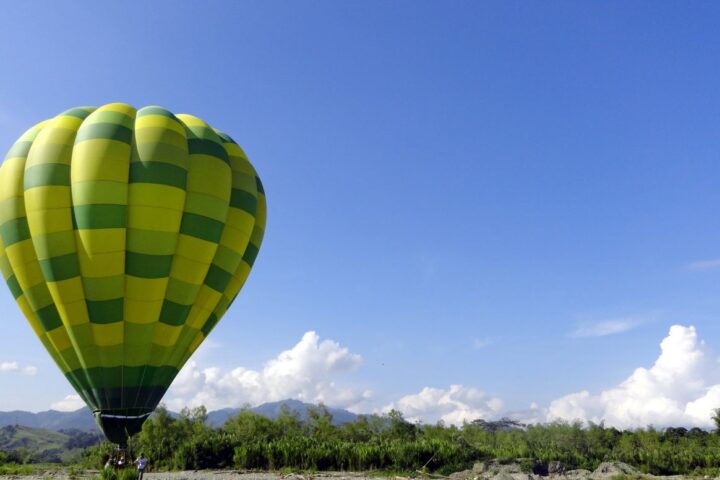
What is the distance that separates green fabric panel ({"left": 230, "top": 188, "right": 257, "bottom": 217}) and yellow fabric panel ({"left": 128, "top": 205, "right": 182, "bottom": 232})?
3.40m

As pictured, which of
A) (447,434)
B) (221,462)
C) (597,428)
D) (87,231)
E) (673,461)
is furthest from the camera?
(597,428)

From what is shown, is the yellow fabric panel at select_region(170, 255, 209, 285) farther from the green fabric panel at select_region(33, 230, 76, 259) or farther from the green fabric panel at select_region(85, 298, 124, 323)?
the green fabric panel at select_region(33, 230, 76, 259)

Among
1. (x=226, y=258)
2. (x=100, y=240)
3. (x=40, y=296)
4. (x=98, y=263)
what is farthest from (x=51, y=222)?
(x=226, y=258)

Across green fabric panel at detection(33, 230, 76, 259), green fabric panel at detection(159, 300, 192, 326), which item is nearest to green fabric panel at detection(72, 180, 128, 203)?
green fabric panel at detection(33, 230, 76, 259)

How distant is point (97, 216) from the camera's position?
18.4 meters

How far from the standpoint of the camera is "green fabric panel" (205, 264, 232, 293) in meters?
21.2

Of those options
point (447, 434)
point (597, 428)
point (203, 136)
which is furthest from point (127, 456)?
point (597, 428)

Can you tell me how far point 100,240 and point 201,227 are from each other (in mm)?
3630

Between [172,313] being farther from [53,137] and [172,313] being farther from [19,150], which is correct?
[19,150]

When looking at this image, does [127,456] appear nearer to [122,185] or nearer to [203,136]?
[122,185]

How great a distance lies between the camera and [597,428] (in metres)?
97.1

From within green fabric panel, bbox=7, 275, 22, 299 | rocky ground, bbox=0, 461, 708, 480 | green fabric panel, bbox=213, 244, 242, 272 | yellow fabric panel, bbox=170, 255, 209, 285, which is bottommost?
rocky ground, bbox=0, 461, 708, 480

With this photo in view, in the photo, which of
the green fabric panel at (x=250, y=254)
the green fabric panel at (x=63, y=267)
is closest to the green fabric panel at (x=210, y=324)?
the green fabric panel at (x=250, y=254)

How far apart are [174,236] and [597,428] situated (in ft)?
331
